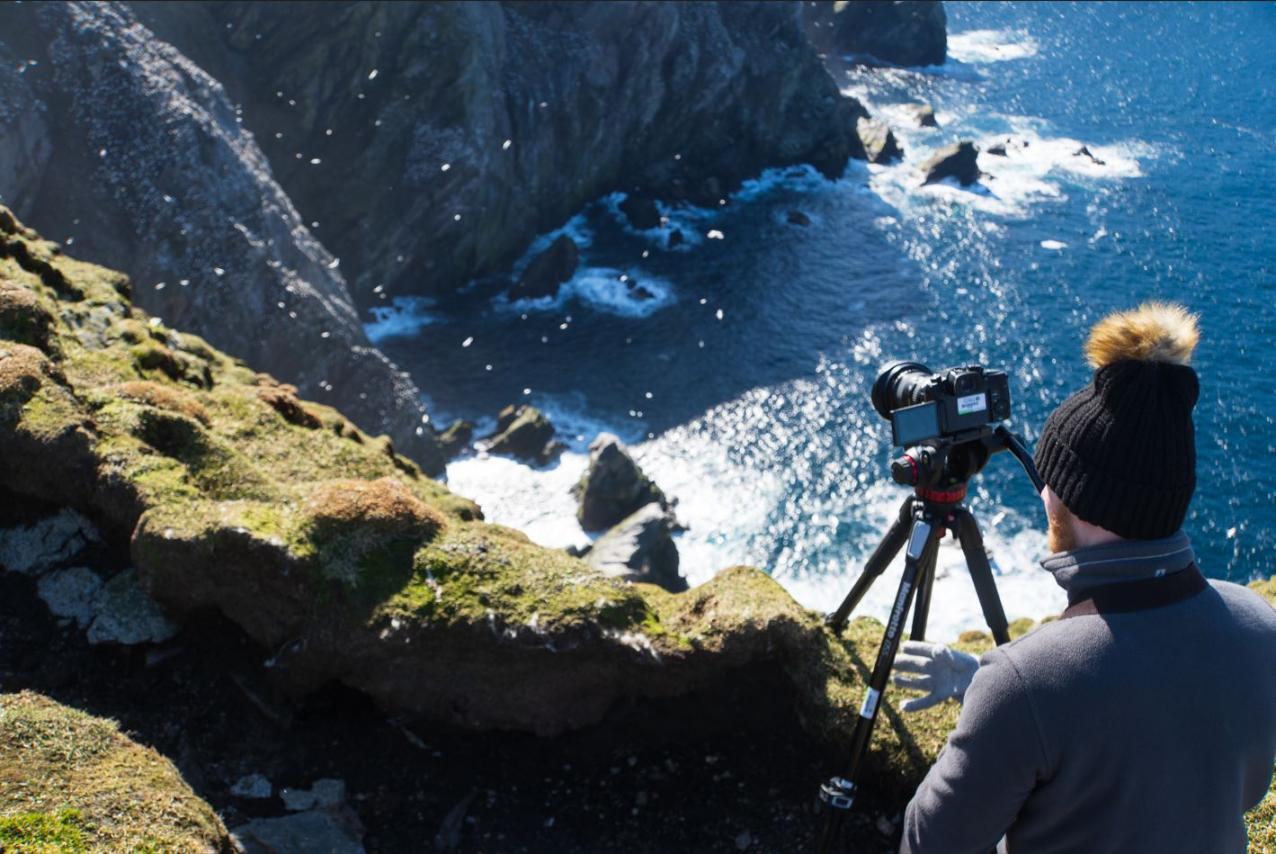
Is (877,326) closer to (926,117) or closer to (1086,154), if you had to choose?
(1086,154)

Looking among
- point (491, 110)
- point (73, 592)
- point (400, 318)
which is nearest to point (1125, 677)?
point (73, 592)

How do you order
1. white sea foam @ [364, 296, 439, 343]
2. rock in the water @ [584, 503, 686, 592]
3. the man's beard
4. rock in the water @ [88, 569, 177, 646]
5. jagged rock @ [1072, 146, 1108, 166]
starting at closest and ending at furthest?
the man's beard, rock in the water @ [88, 569, 177, 646], rock in the water @ [584, 503, 686, 592], white sea foam @ [364, 296, 439, 343], jagged rock @ [1072, 146, 1108, 166]

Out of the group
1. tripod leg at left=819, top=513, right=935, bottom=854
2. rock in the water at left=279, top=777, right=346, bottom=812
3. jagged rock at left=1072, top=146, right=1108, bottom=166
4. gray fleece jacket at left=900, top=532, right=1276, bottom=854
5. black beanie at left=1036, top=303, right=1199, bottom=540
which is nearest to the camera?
gray fleece jacket at left=900, top=532, right=1276, bottom=854

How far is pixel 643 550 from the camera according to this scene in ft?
137

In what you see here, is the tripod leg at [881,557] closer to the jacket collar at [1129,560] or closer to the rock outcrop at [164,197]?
the jacket collar at [1129,560]

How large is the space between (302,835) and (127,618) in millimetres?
→ 3053

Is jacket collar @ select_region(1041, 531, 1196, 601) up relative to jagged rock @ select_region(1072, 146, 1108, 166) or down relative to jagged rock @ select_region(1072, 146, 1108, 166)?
up

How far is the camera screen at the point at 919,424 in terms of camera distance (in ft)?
22.5

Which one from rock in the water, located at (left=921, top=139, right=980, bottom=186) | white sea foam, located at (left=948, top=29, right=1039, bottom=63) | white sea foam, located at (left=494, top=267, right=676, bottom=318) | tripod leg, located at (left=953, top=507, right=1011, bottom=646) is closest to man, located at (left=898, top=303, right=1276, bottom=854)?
tripod leg, located at (left=953, top=507, right=1011, bottom=646)

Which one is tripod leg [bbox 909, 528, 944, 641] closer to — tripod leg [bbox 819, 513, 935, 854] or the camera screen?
tripod leg [bbox 819, 513, 935, 854]

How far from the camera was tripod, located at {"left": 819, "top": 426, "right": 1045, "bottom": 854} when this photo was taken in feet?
22.6

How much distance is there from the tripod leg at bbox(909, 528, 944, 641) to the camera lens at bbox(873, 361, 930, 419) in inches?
41.9

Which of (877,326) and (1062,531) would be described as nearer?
(1062,531)

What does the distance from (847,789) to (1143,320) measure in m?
4.19
